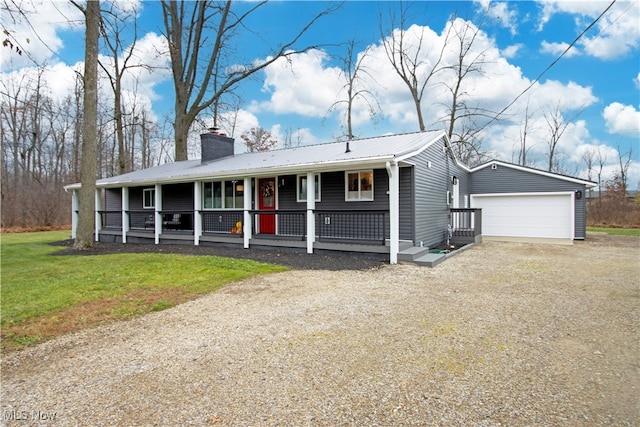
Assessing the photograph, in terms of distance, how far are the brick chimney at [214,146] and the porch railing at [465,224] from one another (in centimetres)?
1027

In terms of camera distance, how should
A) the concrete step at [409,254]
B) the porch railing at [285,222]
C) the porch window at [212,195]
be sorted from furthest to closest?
the porch window at [212,195]
the porch railing at [285,222]
the concrete step at [409,254]

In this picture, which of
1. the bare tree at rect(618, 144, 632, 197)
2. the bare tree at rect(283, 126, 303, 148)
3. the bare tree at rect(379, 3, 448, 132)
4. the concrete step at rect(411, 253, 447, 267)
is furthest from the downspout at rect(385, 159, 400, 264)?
the bare tree at rect(618, 144, 632, 197)

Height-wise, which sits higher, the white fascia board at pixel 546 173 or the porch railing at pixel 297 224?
the white fascia board at pixel 546 173

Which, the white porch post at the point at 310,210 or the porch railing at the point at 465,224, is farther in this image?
the porch railing at the point at 465,224

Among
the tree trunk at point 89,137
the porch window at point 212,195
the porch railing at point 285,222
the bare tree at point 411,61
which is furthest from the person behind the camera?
the bare tree at point 411,61

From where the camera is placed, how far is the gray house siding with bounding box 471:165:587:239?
13.9 m

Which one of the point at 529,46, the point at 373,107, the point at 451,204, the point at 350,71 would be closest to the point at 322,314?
the point at 451,204

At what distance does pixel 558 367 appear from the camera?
309 cm

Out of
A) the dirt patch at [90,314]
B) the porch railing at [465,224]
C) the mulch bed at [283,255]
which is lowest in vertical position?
the dirt patch at [90,314]

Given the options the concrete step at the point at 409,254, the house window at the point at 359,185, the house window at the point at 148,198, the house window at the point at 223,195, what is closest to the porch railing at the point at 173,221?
the house window at the point at 148,198

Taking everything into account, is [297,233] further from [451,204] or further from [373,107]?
[373,107]

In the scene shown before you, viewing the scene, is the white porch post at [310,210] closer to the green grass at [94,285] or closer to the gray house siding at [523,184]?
the green grass at [94,285]

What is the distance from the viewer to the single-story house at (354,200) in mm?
9602

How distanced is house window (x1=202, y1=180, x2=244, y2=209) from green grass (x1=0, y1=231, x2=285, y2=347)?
144 inches
